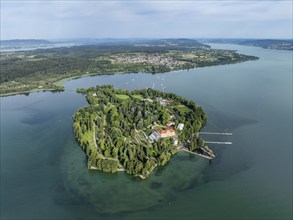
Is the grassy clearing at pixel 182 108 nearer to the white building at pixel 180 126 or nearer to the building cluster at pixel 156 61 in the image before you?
the white building at pixel 180 126

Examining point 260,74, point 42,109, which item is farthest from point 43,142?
point 260,74

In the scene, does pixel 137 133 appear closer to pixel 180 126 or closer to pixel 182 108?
pixel 180 126

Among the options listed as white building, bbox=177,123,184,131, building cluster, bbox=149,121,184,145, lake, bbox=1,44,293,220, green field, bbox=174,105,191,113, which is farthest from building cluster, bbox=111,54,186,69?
building cluster, bbox=149,121,184,145

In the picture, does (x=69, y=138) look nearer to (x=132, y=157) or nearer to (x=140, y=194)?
(x=132, y=157)

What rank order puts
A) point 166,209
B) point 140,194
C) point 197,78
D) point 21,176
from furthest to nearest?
1. point 197,78
2. point 21,176
3. point 140,194
4. point 166,209

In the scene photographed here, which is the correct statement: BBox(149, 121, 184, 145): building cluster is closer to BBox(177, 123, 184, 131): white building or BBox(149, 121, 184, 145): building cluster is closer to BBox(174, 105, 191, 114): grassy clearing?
BBox(177, 123, 184, 131): white building

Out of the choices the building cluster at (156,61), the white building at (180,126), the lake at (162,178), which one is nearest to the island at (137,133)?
the white building at (180,126)
